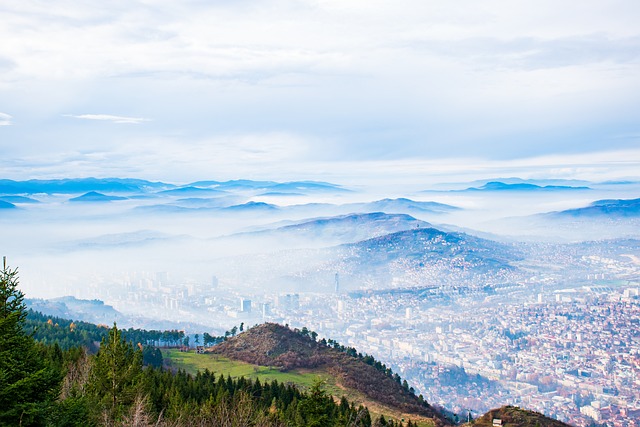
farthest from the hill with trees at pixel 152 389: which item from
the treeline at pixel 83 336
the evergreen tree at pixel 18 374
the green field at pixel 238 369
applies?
the green field at pixel 238 369

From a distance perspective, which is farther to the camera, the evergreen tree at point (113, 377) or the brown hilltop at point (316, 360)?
the brown hilltop at point (316, 360)

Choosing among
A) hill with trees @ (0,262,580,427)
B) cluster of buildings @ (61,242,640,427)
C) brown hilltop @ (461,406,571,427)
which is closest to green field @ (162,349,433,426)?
hill with trees @ (0,262,580,427)

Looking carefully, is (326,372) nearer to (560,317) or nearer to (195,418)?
(195,418)

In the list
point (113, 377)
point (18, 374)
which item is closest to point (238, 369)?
point (113, 377)

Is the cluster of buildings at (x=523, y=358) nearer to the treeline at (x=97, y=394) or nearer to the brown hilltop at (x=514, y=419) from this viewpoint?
the brown hilltop at (x=514, y=419)

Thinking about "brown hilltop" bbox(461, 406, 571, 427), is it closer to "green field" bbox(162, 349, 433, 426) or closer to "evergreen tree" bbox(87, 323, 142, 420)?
"green field" bbox(162, 349, 433, 426)
